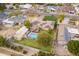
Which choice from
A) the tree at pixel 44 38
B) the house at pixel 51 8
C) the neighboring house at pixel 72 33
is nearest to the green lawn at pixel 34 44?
the tree at pixel 44 38

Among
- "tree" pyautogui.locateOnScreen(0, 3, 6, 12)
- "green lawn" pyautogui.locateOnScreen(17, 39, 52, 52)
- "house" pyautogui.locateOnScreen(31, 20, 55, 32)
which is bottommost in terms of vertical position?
"green lawn" pyautogui.locateOnScreen(17, 39, 52, 52)

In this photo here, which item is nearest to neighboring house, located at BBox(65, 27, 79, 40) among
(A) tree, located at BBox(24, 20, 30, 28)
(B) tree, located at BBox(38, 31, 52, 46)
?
(B) tree, located at BBox(38, 31, 52, 46)

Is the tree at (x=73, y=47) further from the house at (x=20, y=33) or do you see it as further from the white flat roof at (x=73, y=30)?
the house at (x=20, y=33)

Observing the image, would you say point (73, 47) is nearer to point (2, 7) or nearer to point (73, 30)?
point (73, 30)

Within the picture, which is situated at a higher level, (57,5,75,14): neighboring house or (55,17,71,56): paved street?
(57,5,75,14): neighboring house

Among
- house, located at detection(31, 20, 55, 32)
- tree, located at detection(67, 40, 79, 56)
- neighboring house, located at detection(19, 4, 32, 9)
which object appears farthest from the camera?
neighboring house, located at detection(19, 4, 32, 9)

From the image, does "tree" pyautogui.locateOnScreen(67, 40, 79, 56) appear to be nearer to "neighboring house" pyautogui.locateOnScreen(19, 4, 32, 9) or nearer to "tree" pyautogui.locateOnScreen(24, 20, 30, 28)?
"tree" pyautogui.locateOnScreen(24, 20, 30, 28)

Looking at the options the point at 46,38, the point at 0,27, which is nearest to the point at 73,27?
the point at 46,38

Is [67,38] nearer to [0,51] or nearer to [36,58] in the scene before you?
[36,58]
